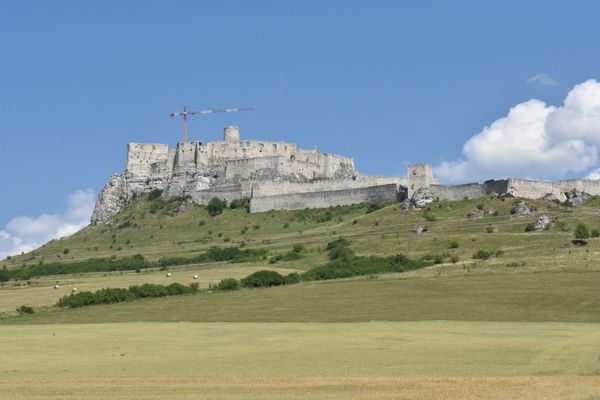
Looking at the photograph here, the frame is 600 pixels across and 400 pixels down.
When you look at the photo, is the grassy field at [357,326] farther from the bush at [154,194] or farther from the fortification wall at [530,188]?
the bush at [154,194]

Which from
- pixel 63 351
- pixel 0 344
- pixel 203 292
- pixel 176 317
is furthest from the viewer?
pixel 203 292

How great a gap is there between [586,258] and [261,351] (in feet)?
104

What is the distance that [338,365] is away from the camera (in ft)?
69.5

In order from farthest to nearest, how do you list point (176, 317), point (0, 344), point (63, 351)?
point (176, 317) < point (0, 344) < point (63, 351)

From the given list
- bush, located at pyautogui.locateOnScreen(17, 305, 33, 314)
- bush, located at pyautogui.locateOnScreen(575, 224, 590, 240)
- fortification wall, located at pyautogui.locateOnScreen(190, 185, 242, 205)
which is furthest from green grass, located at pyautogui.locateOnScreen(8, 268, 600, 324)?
fortification wall, located at pyautogui.locateOnScreen(190, 185, 242, 205)

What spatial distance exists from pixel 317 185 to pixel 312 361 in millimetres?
71863

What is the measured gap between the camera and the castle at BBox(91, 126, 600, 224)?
83062 mm

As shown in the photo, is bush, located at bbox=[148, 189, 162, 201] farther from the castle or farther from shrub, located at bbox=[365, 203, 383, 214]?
shrub, located at bbox=[365, 203, 383, 214]

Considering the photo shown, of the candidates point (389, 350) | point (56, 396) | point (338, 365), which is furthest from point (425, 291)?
point (56, 396)

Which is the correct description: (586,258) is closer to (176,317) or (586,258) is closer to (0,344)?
(176,317)

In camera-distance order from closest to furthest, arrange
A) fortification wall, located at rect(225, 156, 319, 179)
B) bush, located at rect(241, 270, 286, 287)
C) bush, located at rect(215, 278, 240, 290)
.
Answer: bush, located at rect(215, 278, 240, 290) < bush, located at rect(241, 270, 286, 287) < fortification wall, located at rect(225, 156, 319, 179)

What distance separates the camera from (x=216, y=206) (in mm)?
94562

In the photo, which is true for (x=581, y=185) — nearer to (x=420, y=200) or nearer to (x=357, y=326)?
(x=420, y=200)

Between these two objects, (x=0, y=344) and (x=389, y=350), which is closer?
(x=389, y=350)
